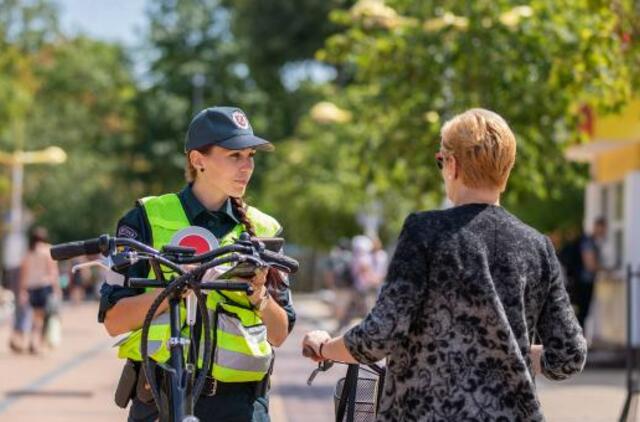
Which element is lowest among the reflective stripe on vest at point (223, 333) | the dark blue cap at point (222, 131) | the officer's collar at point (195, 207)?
the reflective stripe on vest at point (223, 333)

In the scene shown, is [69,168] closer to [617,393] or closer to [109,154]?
[109,154]

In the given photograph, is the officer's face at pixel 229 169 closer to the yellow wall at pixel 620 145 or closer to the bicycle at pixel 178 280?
the bicycle at pixel 178 280

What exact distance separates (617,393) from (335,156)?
35260mm

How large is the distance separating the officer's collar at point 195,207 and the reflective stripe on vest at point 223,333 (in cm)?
2

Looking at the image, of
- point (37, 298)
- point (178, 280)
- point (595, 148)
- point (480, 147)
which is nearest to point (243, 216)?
point (178, 280)

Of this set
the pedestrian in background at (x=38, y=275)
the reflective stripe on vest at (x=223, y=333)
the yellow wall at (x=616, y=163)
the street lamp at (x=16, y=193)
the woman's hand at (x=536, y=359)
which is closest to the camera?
the woman's hand at (x=536, y=359)

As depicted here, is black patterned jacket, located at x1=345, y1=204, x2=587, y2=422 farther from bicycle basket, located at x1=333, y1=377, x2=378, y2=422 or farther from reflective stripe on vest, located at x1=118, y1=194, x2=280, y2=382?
reflective stripe on vest, located at x1=118, y1=194, x2=280, y2=382

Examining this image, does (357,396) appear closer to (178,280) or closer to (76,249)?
(178,280)

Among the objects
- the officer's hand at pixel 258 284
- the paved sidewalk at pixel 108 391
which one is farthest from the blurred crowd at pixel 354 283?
the officer's hand at pixel 258 284

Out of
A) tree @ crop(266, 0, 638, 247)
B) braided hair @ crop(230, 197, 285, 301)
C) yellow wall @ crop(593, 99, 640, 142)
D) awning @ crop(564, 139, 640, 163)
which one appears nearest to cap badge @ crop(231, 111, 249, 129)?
braided hair @ crop(230, 197, 285, 301)

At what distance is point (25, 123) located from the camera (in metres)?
78.7

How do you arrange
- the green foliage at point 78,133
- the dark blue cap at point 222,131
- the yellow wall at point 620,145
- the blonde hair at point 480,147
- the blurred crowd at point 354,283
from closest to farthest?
the blonde hair at point 480,147 → the dark blue cap at point 222,131 → the yellow wall at point 620,145 → the blurred crowd at point 354,283 → the green foliage at point 78,133

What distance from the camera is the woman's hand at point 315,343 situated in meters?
4.60

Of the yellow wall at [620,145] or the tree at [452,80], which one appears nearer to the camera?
the tree at [452,80]
